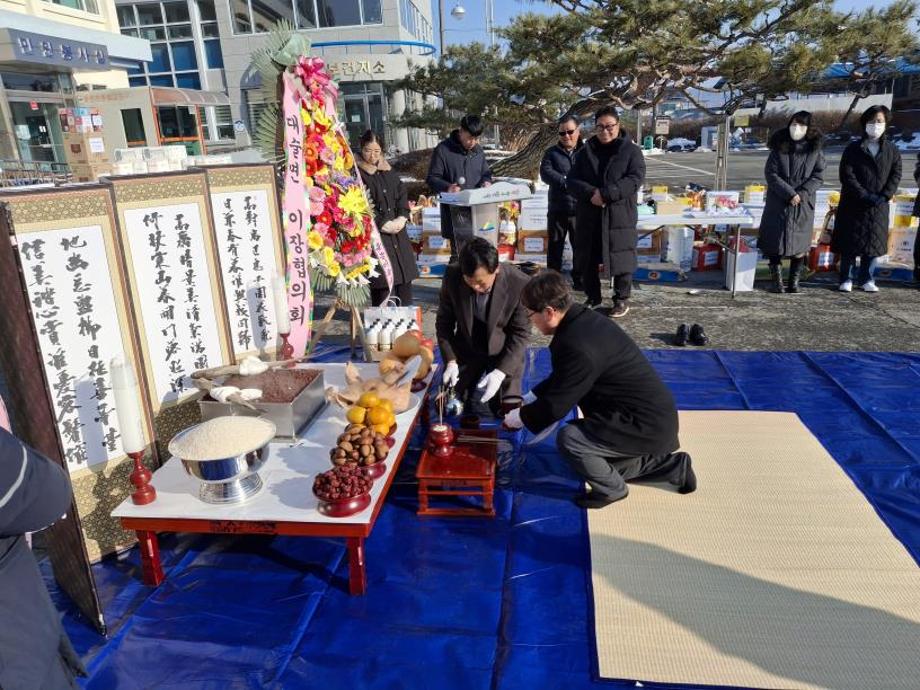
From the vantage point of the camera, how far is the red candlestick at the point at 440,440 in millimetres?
2846

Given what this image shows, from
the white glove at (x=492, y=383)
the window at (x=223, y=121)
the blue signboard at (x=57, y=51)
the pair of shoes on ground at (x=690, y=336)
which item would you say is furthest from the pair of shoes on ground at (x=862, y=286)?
the window at (x=223, y=121)

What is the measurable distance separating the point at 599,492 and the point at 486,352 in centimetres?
94

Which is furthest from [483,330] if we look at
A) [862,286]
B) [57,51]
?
[57,51]

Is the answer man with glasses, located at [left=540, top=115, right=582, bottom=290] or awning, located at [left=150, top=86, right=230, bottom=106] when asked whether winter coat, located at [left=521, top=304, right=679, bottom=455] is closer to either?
man with glasses, located at [left=540, top=115, right=582, bottom=290]

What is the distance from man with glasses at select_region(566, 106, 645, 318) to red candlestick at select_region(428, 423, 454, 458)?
2.82 m

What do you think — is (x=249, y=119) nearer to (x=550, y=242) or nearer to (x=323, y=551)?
(x=550, y=242)

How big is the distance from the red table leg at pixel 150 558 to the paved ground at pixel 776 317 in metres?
2.91

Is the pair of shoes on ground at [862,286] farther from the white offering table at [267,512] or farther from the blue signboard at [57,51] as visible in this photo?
the blue signboard at [57,51]

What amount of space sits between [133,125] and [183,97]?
5.02 feet

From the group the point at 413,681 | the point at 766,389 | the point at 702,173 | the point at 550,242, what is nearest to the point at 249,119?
the point at 702,173

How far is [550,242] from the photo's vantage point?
6.40m

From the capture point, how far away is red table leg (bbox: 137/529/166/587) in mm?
2398

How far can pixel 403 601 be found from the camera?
231 centimetres

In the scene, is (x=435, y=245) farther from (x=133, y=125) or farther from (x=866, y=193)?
(x=133, y=125)
